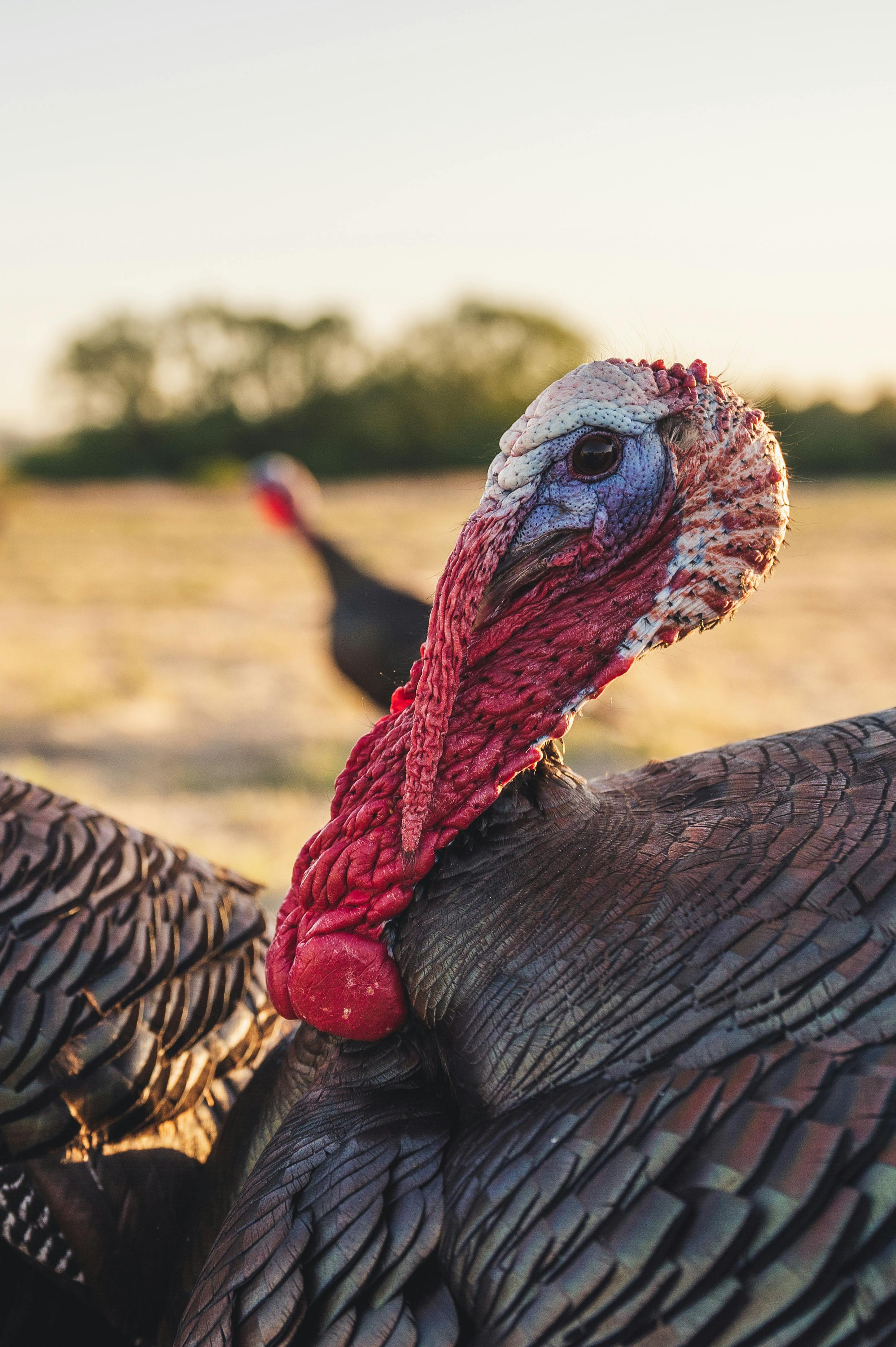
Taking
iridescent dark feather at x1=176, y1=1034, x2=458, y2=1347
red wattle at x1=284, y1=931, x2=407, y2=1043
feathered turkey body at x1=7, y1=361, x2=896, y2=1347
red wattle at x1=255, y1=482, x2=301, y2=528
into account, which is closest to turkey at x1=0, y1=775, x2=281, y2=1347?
feathered turkey body at x1=7, y1=361, x2=896, y2=1347

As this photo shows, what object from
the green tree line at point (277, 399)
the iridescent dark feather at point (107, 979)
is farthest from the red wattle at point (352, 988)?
the green tree line at point (277, 399)

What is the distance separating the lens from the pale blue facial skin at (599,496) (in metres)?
1.63

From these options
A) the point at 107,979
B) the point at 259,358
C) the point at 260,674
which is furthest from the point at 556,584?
the point at 259,358

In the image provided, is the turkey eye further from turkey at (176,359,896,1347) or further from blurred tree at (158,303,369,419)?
blurred tree at (158,303,369,419)

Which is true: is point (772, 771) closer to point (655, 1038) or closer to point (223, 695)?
point (655, 1038)

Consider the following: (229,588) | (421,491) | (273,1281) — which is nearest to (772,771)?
(273,1281)

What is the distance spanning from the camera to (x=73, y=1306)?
2.06 m

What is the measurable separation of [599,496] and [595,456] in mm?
61

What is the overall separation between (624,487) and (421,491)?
77.7ft

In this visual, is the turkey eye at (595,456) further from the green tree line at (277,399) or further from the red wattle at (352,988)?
the green tree line at (277,399)

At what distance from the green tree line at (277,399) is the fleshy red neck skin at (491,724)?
2547 cm

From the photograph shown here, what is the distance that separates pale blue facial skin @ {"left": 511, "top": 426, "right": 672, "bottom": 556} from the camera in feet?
5.34

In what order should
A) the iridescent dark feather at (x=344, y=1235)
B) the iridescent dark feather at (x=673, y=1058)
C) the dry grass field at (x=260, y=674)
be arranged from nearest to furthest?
the iridescent dark feather at (x=673, y=1058) → the iridescent dark feather at (x=344, y=1235) → the dry grass field at (x=260, y=674)

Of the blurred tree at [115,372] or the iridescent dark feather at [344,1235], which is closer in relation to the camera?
the iridescent dark feather at [344,1235]
